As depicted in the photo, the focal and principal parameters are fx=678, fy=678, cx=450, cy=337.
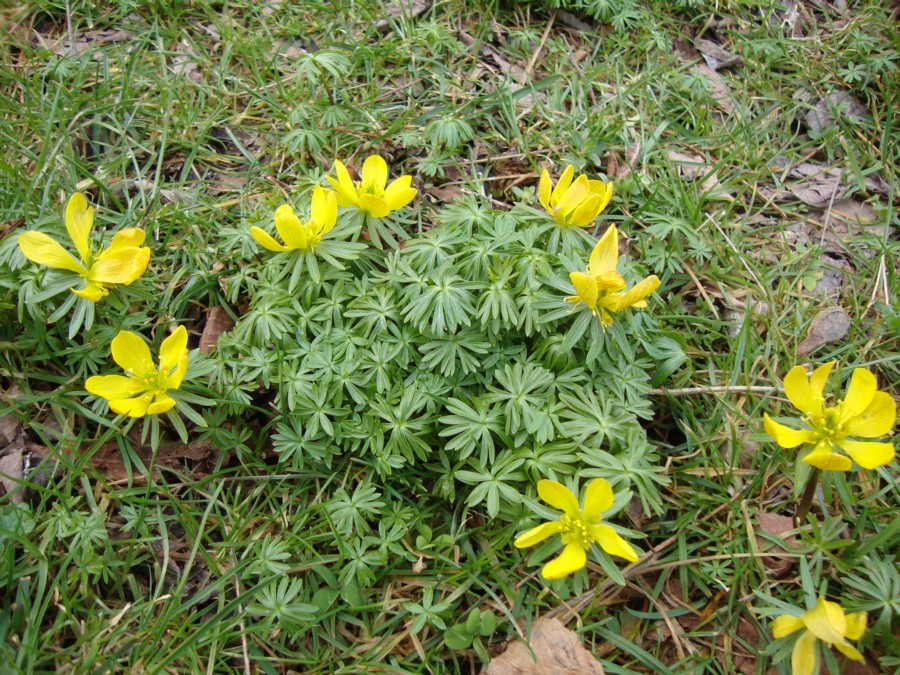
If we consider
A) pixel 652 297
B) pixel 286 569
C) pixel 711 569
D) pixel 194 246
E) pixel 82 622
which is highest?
pixel 652 297

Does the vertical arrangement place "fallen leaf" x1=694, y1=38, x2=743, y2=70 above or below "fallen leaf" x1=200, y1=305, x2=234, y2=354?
above

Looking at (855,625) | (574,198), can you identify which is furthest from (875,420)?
(574,198)

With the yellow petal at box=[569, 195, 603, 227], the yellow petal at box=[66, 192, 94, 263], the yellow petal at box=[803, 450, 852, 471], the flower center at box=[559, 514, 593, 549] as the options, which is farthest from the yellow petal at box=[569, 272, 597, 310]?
the yellow petal at box=[66, 192, 94, 263]

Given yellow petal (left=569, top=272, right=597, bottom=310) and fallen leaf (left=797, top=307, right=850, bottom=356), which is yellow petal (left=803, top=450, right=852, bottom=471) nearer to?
yellow petal (left=569, top=272, right=597, bottom=310)

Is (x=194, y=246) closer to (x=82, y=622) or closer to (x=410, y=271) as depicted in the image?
(x=410, y=271)

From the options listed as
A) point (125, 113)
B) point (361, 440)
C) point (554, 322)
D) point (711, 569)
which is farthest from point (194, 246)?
point (711, 569)

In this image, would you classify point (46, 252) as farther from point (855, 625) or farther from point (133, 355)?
point (855, 625)
